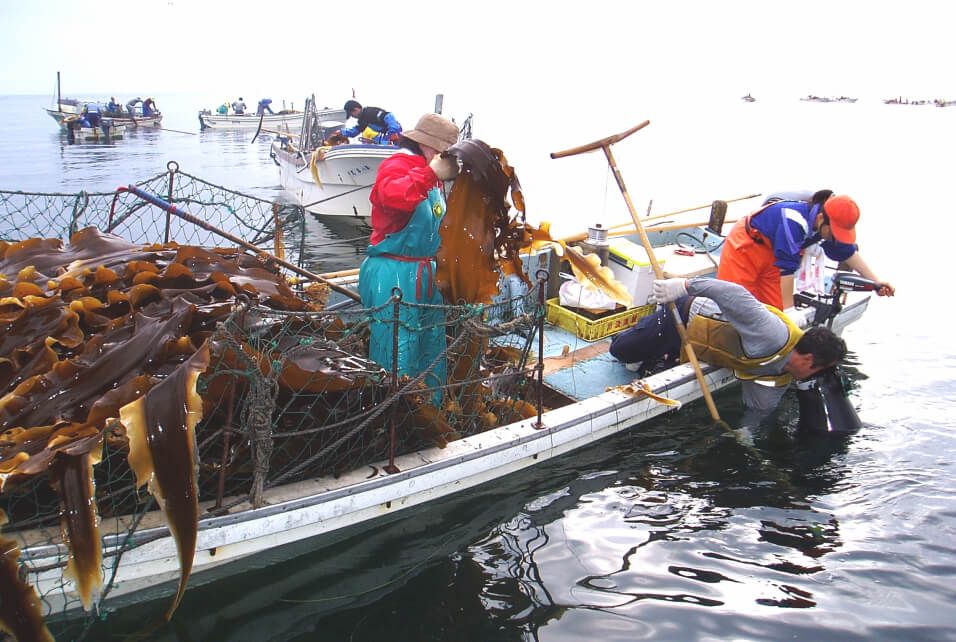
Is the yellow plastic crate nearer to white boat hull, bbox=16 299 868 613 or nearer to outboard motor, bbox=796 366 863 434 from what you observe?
white boat hull, bbox=16 299 868 613

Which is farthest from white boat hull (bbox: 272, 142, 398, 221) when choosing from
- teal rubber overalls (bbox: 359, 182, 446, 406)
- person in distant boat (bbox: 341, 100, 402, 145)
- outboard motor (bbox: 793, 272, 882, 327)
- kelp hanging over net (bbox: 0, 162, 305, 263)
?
teal rubber overalls (bbox: 359, 182, 446, 406)

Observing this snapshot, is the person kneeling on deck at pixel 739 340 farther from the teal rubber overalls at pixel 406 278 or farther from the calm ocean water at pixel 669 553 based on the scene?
the teal rubber overalls at pixel 406 278

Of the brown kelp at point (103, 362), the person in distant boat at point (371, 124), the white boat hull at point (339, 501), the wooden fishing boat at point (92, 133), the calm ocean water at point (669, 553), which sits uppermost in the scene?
the wooden fishing boat at point (92, 133)

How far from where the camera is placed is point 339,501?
345 centimetres

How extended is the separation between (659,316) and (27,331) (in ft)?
15.2

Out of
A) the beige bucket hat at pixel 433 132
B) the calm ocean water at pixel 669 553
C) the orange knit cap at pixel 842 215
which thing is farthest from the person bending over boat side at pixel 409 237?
the orange knit cap at pixel 842 215

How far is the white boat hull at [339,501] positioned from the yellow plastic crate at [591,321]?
1505 millimetres

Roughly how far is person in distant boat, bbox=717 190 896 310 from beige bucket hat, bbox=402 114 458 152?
3.33m

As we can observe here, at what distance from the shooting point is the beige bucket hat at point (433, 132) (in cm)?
391

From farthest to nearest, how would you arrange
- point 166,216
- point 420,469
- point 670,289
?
point 166,216, point 670,289, point 420,469

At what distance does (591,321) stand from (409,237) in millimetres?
3045

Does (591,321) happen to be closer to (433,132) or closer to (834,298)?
(834,298)

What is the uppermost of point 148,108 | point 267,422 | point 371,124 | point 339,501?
point 148,108

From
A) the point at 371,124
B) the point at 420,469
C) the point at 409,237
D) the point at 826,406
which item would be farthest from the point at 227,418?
the point at 371,124
